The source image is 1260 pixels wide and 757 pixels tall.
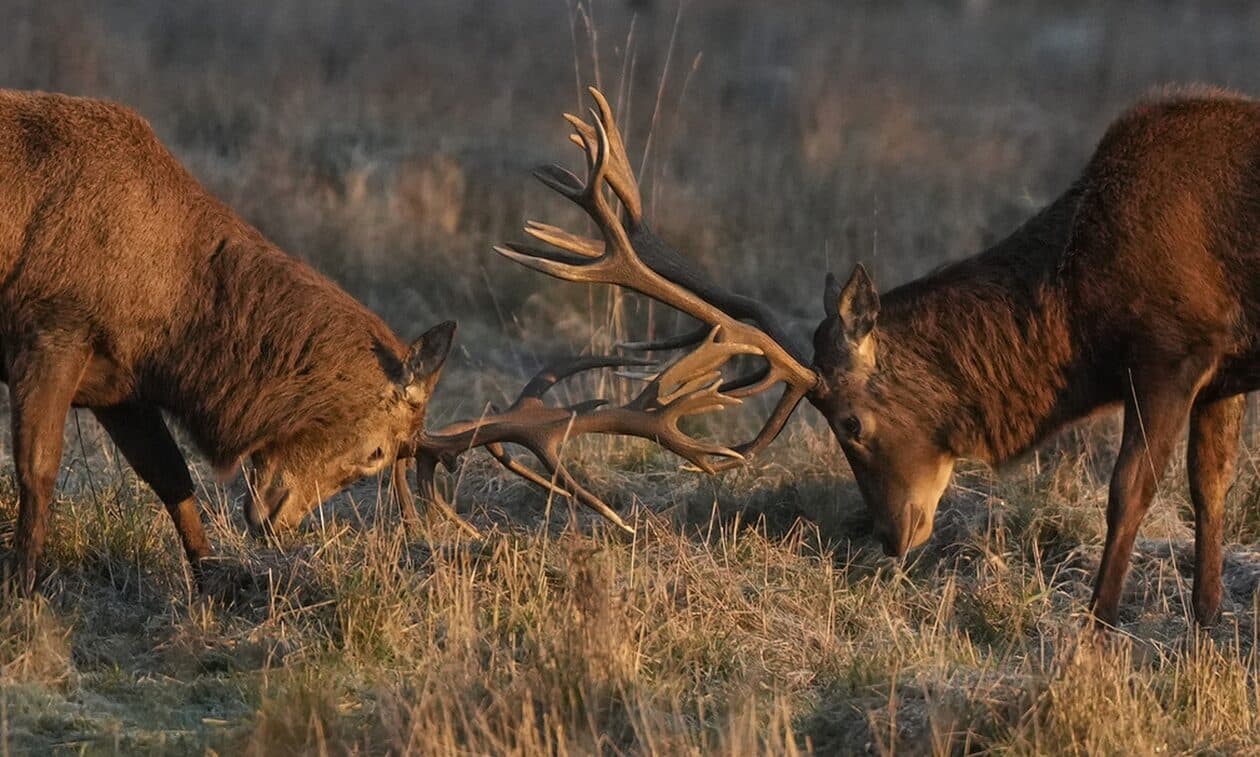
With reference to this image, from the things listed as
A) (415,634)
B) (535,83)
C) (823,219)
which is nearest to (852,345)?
(415,634)

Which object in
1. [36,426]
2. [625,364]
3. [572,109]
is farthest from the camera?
[572,109]

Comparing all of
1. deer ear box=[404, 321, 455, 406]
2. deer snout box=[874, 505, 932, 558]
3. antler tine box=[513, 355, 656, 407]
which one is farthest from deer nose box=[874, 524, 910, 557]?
deer ear box=[404, 321, 455, 406]

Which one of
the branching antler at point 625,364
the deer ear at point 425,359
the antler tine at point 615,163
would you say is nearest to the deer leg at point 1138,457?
the branching antler at point 625,364

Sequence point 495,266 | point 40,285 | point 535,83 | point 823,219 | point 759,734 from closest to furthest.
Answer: point 759,734 → point 40,285 → point 495,266 → point 823,219 → point 535,83

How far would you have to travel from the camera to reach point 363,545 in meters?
7.56

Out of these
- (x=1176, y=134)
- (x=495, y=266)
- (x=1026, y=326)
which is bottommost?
(x=495, y=266)

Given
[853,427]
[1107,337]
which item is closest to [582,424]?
[853,427]

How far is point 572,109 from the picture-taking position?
19.8 m

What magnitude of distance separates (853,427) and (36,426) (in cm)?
313

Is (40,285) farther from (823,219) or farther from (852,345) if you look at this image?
(823,219)

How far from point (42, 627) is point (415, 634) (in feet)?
3.97

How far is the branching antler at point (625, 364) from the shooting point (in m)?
7.72

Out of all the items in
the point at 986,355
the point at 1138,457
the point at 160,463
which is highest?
the point at 986,355

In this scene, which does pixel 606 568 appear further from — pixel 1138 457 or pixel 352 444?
pixel 1138 457
